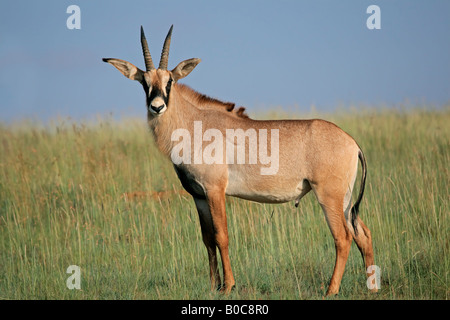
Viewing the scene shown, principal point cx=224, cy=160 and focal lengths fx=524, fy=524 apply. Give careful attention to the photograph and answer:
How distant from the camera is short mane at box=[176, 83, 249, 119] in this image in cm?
807

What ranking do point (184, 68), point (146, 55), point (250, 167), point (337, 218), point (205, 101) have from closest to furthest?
point (337, 218)
point (250, 167)
point (146, 55)
point (184, 68)
point (205, 101)

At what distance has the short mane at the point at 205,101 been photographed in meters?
8.07

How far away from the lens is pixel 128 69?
7.87 meters

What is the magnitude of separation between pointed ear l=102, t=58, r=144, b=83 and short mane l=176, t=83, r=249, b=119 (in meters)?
0.65

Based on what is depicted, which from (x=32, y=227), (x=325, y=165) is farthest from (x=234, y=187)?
(x=32, y=227)

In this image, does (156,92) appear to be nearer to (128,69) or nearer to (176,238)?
(128,69)

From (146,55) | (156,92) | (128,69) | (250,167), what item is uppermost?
(146,55)

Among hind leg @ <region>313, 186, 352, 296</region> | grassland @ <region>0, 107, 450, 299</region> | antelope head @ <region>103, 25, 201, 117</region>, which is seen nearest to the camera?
hind leg @ <region>313, 186, 352, 296</region>

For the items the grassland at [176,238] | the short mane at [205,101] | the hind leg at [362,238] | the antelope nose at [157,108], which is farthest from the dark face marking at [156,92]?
the hind leg at [362,238]

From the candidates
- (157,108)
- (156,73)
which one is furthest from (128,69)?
(157,108)

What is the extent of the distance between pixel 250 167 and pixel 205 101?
1392 mm

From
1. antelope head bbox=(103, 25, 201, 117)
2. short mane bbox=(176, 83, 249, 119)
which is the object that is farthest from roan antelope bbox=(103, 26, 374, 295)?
short mane bbox=(176, 83, 249, 119)

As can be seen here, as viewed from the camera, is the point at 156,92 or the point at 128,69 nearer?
the point at 156,92

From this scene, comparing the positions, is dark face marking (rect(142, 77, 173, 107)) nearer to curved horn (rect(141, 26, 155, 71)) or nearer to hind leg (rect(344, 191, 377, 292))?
curved horn (rect(141, 26, 155, 71))
